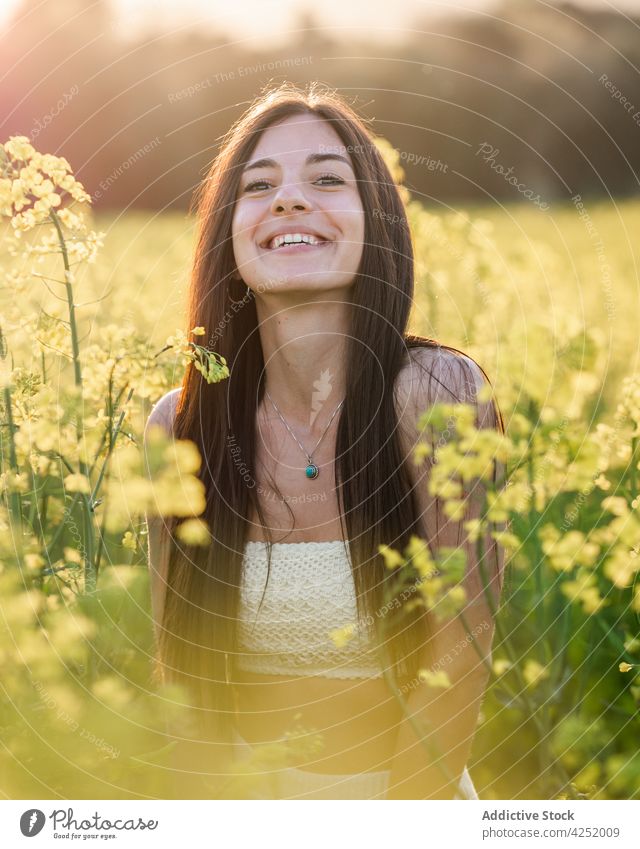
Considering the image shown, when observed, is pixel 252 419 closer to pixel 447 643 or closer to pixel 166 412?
pixel 166 412

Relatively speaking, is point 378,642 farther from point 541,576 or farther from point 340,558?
point 541,576

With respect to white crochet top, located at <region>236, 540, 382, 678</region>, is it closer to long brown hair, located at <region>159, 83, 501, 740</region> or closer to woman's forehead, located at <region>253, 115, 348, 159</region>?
long brown hair, located at <region>159, 83, 501, 740</region>

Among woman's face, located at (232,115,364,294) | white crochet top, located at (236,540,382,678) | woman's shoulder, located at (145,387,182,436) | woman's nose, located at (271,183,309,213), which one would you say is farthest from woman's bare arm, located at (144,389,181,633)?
woman's nose, located at (271,183,309,213)

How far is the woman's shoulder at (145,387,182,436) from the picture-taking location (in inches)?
73.4

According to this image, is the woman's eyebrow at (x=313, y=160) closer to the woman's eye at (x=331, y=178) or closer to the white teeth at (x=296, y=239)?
the woman's eye at (x=331, y=178)

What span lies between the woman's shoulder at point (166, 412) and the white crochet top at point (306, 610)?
0.30 metres

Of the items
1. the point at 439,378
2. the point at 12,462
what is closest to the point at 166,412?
the point at 12,462

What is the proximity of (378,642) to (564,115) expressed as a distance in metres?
5.62

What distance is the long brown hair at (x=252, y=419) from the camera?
5.63 feet

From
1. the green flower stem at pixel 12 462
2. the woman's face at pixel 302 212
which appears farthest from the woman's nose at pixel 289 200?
the green flower stem at pixel 12 462

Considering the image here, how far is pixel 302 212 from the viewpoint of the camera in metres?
1.67

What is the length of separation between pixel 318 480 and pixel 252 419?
19 cm
